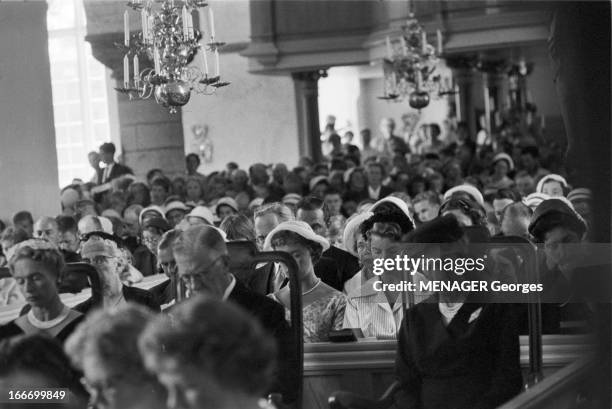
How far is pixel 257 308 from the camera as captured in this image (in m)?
4.57

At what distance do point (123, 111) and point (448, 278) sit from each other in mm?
9847

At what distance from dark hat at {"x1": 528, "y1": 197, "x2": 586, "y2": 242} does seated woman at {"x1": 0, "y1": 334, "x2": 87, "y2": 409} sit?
2249 mm

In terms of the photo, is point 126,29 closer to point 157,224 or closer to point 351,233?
point 157,224

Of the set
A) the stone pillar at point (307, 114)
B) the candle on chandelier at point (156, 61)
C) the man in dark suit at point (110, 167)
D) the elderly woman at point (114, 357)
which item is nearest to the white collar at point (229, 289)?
the elderly woman at point (114, 357)

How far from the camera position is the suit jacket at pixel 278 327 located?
4555 millimetres

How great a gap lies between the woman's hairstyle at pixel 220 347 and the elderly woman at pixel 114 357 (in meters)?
0.21

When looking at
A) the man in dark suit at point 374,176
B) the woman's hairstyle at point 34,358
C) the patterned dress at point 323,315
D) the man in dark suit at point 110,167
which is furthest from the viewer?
the man in dark suit at point 110,167

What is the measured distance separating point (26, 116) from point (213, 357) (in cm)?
598

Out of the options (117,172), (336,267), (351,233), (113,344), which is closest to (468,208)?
(351,233)

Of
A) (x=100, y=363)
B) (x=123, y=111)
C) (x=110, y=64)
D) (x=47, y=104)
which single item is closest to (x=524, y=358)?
(x=100, y=363)

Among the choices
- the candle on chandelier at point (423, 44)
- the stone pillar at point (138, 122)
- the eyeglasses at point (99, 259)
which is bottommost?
the eyeglasses at point (99, 259)

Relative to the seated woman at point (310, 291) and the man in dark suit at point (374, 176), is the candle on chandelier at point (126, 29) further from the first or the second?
the man in dark suit at point (374, 176)

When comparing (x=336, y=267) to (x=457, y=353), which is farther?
(x=336, y=267)

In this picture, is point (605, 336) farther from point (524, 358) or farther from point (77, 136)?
point (77, 136)
